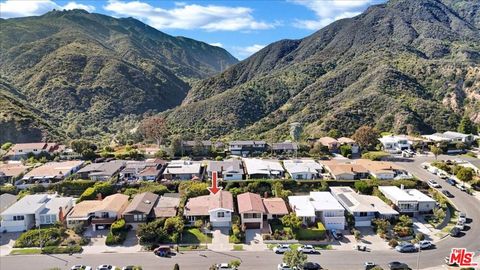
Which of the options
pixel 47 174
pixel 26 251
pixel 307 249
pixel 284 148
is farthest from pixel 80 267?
pixel 284 148

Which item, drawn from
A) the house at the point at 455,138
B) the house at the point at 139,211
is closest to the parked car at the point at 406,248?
the house at the point at 139,211

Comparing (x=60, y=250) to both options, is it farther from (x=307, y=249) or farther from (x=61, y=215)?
(x=307, y=249)

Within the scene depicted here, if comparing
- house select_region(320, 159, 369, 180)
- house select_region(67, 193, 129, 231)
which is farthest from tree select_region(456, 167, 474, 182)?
house select_region(67, 193, 129, 231)

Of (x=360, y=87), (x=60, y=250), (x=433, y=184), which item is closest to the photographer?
(x=60, y=250)

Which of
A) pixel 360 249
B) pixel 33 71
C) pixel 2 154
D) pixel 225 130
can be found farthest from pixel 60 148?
pixel 33 71

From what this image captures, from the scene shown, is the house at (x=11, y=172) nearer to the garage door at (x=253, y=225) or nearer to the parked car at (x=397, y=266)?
the garage door at (x=253, y=225)

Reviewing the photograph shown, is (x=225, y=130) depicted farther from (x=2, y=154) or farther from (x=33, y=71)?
(x=33, y=71)

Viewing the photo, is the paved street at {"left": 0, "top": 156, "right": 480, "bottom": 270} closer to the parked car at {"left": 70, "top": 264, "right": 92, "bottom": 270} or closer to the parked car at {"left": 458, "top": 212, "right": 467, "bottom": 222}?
the parked car at {"left": 70, "top": 264, "right": 92, "bottom": 270}
